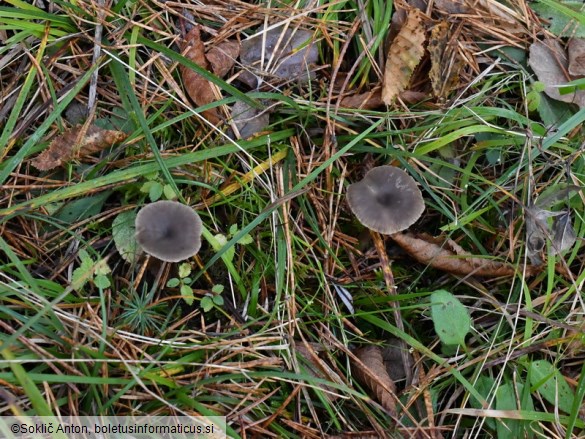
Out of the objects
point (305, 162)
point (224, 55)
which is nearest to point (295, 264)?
point (305, 162)

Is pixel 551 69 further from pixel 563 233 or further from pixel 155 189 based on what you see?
pixel 155 189

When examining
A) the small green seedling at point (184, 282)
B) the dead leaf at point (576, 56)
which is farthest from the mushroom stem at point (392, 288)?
the dead leaf at point (576, 56)

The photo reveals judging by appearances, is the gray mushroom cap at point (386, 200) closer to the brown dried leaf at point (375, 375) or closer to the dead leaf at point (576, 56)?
the brown dried leaf at point (375, 375)

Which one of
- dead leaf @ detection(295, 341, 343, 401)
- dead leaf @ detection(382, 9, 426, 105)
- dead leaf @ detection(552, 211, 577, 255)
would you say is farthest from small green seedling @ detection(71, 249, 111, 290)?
dead leaf @ detection(552, 211, 577, 255)

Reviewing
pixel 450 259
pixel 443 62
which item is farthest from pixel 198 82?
pixel 450 259

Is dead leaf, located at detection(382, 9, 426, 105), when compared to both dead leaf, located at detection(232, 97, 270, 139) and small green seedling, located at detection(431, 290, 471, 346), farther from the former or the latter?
small green seedling, located at detection(431, 290, 471, 346)

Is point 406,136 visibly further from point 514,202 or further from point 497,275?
point 497,275
